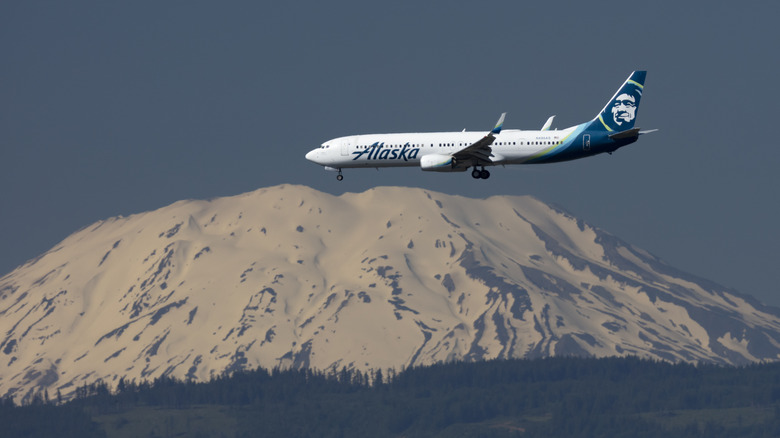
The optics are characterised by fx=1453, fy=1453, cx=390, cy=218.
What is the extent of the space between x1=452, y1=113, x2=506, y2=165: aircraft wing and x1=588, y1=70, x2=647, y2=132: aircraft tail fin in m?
10.9

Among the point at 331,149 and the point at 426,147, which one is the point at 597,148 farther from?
the point at 331,149

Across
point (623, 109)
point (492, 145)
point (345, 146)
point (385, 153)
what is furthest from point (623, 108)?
point (345, 146)

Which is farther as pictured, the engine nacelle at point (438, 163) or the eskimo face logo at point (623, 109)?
the eskimo face logo at point (623, 109)

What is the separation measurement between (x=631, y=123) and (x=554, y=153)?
431 inches

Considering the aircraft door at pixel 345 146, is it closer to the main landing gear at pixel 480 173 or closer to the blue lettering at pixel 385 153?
the blue lettering at pixel 385 153

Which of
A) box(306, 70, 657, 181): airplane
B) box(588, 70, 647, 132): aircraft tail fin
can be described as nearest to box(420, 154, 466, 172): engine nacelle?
box(306, 70, 657, 181): airplane

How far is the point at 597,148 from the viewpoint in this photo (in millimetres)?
145000

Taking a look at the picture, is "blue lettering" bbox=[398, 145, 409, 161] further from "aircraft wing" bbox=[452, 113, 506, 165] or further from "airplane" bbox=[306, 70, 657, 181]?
"aircraft wing" bbox=[452, 113, 506, 165]

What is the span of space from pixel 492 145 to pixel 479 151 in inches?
68.7

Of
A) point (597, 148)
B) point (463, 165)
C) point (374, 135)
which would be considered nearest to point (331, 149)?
point (374, 135)

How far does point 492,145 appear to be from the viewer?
146 m

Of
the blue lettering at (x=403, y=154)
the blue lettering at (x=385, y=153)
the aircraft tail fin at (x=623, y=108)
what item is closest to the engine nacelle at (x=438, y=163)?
the blue lettering at (x=385, y=153)

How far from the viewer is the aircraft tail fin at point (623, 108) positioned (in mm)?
149625

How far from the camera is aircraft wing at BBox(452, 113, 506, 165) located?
143575mm
